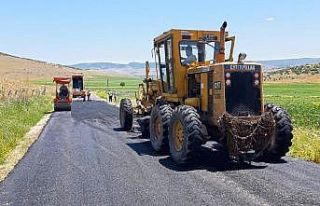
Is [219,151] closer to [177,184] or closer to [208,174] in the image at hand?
[208,174]

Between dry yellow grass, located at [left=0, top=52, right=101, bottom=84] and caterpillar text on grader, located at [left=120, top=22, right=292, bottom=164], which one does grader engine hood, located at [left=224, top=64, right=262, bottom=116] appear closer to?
caterpillar text on grader, located at [left=120, top=22, right=292, bottom=164]

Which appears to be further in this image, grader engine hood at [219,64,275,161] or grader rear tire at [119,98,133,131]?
grader rear tire at [119,98,133,131]

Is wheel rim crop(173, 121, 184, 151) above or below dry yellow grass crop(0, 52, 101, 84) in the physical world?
below

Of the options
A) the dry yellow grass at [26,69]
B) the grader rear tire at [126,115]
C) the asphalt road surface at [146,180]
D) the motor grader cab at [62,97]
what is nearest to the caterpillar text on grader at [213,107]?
the asphalt road surface at [146,180]

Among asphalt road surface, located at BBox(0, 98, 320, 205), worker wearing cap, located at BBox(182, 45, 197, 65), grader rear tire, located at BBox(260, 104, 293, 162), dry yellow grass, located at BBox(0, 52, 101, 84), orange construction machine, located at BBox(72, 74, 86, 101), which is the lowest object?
asphalt road surface, located at BBox(0, 98, 320, 205)

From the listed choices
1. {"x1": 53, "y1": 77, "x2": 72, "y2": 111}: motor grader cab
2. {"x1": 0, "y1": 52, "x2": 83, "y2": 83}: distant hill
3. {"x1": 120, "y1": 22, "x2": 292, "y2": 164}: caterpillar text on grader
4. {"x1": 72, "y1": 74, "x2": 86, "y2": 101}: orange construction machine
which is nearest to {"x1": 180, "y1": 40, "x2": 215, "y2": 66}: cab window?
{"x1": 120, "y1": 22, "x2": 292, "y2": 164}: caterpillar text on grader

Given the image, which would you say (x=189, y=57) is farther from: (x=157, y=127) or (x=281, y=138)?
(x=281, y=138)

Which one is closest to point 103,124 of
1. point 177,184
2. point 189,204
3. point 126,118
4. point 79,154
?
point 126,118

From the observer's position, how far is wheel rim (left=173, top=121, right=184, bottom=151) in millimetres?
11750

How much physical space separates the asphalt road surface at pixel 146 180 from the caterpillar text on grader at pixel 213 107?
467 mm

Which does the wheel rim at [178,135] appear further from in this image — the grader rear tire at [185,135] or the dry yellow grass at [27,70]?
the dry yellow grass at [27,70]

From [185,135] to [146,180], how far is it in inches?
75.0

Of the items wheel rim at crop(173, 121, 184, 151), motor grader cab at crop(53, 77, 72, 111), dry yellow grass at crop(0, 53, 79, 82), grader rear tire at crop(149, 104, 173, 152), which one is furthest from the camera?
dry yellow grass at crop(0, 53, 79, 82)

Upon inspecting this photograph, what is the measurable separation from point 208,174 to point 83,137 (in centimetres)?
793
